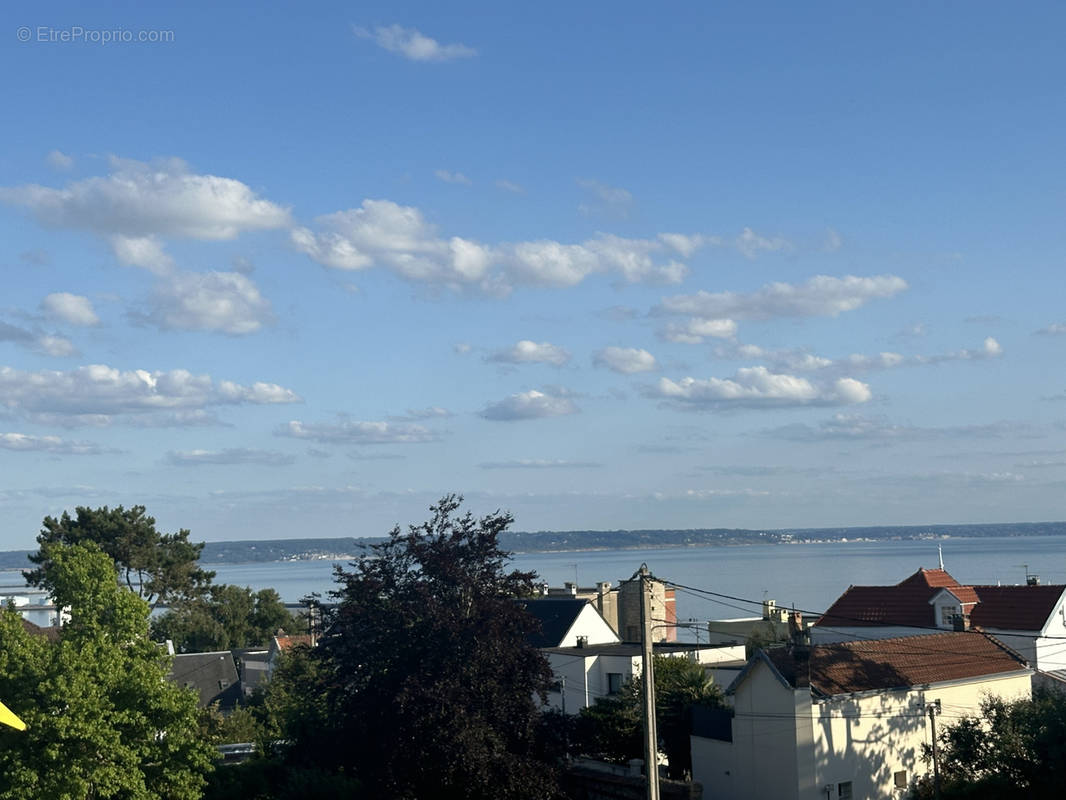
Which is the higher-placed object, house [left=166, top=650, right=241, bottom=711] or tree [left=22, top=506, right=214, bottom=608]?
tree [left=22, top=506, right=214, bottom=608]

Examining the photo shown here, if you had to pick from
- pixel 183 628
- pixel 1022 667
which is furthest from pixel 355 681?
pixel 183 628

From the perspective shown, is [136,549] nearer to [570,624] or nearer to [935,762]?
[570,624]

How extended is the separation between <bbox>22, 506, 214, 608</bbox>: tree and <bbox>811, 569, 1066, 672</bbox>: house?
52.7 metres

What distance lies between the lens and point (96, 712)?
2912cm

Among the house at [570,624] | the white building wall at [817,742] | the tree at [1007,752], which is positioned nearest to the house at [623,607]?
the house at [570,624]

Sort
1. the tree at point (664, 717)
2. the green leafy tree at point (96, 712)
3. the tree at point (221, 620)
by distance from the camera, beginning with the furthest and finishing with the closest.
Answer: the tree at point (221, 620) → the tree at point (664, 717) → the green leafy tree at point (96, 712)

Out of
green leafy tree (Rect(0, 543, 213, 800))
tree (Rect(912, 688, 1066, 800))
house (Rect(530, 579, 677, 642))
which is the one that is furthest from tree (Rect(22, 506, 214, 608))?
tree (Rect(912, 688, 1066, 800))

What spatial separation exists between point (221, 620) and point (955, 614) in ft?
218

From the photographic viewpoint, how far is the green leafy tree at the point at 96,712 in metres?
28.7

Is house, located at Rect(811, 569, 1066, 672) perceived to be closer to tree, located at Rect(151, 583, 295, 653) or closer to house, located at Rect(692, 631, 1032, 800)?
house, located at Rect(692, 631, 1032, 800)

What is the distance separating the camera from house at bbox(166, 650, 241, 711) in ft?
234

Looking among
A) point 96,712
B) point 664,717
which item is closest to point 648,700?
point 96,712

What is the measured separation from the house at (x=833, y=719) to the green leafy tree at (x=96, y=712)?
17.2 meters

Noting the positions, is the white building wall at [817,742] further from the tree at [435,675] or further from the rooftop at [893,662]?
the tree at [435,675]
